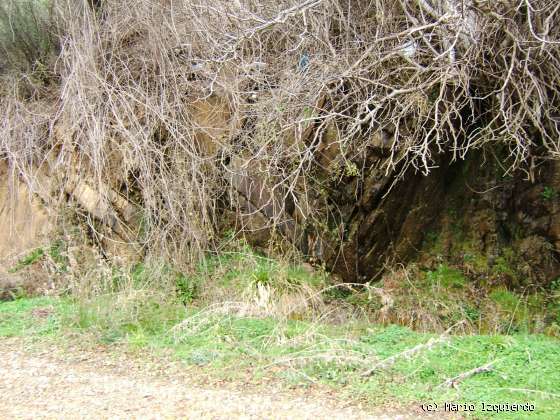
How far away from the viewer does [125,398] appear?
4.32m

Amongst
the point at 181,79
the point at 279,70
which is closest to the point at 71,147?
the point at 181,79

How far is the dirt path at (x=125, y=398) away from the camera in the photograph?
4.06 meters

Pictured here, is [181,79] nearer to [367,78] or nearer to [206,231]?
[206,231]

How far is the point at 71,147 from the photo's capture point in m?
8.15

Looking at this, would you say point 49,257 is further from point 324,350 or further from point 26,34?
point 324,350

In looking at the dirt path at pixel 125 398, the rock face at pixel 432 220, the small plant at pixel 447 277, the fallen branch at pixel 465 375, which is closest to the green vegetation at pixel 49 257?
the rock face at pixel 432 220

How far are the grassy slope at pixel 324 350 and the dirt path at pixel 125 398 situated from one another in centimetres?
35

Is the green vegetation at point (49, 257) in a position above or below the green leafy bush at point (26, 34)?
below

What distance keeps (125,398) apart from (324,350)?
1.76m

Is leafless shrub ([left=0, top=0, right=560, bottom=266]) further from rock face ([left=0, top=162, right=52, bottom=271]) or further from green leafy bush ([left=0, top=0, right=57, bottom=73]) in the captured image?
rock face ([left=0, top=162, right=52, bottom=271])

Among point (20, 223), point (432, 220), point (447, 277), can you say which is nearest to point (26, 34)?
point (20, 223)

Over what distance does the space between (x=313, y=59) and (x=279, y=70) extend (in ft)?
2.87

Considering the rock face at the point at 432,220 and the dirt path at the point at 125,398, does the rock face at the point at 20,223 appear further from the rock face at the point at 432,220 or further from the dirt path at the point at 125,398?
the dirt path at the point at 125,398

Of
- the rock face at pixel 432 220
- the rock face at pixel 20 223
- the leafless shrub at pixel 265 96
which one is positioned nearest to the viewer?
the leafless shrub at pixel 265 96
